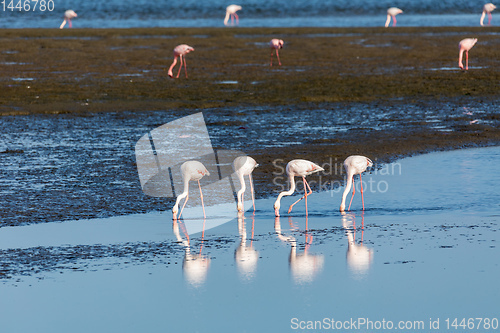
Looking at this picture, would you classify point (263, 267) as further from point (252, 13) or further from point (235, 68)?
point (252, 13)

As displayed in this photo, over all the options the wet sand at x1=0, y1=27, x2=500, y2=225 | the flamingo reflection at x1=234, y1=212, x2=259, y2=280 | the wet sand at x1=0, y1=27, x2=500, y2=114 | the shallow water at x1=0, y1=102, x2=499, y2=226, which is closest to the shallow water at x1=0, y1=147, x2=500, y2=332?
the flamingo reflection at x1=234, y1=212, x2=259, y2=280

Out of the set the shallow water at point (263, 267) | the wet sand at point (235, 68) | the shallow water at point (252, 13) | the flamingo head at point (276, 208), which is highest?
the shallow water at point (252, 13)

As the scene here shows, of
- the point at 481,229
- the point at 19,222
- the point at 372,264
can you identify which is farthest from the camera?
the point at 19,222

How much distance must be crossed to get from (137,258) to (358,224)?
2.12 m

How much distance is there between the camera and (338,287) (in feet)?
17.7

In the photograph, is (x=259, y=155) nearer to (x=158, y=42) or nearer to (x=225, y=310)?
(x=225, y=310)

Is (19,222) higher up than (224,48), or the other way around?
(224,48)

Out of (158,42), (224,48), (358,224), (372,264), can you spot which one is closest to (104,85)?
(224,48)

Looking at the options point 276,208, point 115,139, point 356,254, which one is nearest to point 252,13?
point 115,139

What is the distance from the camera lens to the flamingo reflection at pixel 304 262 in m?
5.66

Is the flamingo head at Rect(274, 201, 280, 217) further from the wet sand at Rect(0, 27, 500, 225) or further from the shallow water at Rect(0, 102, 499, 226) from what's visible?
the shallow water at Rect(0, 102, 499, 226)

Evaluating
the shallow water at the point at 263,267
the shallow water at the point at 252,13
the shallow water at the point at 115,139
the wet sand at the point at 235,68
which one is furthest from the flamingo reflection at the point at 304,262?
the shallow water at the point at 252,13

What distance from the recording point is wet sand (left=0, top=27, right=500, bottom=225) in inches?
384

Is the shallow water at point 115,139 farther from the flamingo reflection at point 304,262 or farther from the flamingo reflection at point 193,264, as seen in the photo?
the flamingo reflection at point 304,262
